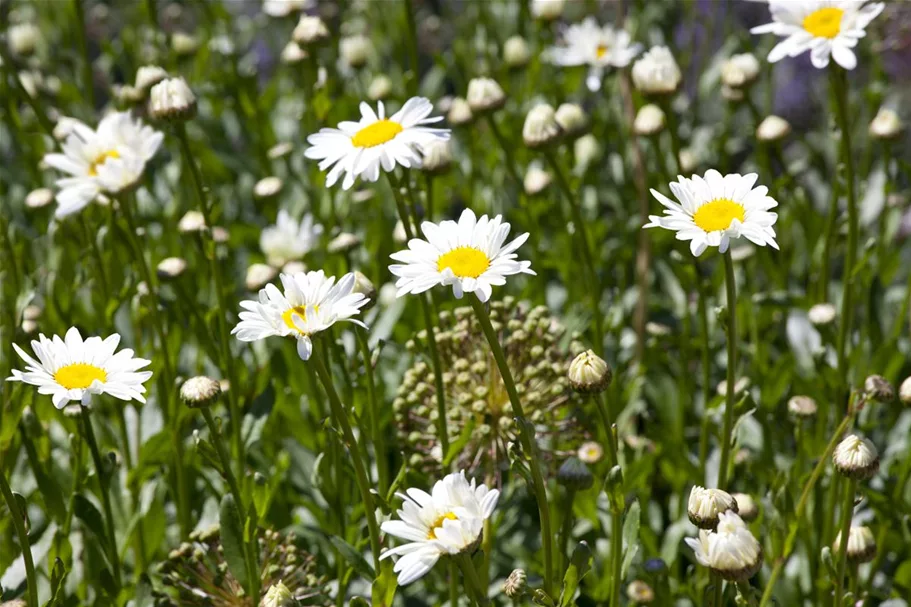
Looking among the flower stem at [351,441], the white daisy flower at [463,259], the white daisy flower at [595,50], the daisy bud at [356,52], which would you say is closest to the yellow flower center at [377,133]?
the white daisy flower at [463,259]

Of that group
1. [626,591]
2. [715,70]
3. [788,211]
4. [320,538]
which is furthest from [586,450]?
[715,70]

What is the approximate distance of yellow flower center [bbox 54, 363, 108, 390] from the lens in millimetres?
1598

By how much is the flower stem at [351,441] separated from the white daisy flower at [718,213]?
0.47m

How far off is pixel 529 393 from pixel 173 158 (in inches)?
69.8

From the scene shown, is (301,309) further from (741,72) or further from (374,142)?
(741,72)

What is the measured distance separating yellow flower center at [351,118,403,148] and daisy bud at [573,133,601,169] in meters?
1.34

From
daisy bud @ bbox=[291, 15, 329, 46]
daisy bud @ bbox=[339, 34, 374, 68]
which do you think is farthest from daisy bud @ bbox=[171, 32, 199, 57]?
daisy bud @ bbox=[291, 15, 329, 46]

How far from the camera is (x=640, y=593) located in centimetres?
202

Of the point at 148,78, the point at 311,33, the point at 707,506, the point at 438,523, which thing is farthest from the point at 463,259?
the point at 148,78

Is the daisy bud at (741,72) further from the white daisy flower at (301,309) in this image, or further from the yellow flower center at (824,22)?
the white daisy flower at (301,309)

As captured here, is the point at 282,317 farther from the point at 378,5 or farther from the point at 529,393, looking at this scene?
the point at 378,5

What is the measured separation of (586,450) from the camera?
7.07 ft

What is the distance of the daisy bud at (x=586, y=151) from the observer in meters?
3.13

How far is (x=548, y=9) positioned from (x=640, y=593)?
5.58 ft
